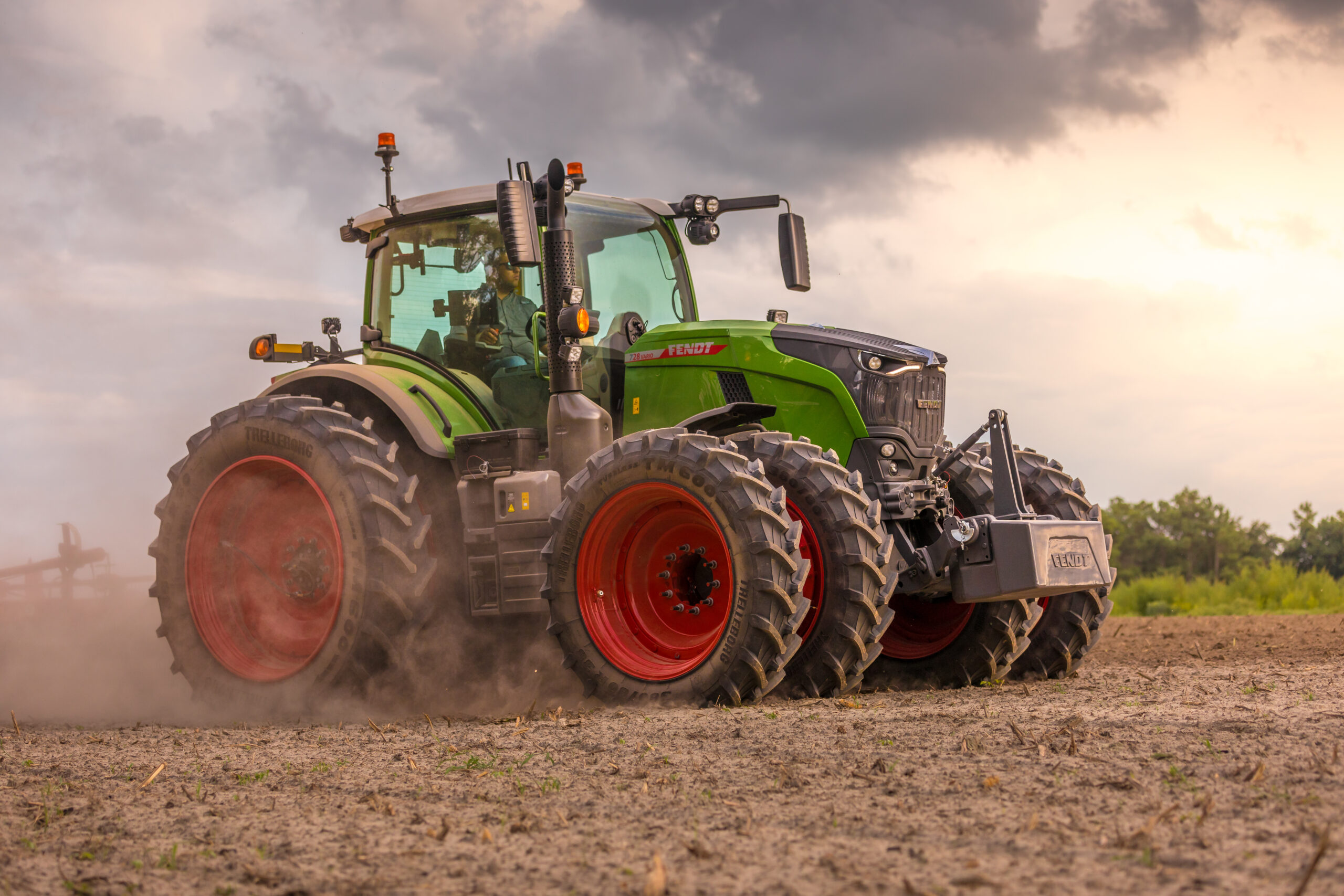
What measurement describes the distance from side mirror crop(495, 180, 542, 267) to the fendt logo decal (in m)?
1.03

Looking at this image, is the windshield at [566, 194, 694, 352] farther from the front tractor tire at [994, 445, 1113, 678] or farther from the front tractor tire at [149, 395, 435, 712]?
the front tractor tire at [994, 445, 1113, 678]

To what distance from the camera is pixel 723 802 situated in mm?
3582

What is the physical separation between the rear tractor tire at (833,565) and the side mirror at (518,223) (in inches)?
55.5

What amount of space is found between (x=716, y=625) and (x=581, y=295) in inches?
79.1

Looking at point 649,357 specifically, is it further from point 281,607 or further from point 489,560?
point 281,607

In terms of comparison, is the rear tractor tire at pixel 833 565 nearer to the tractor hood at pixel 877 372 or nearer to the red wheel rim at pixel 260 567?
the tractor hood at pixel 877 372

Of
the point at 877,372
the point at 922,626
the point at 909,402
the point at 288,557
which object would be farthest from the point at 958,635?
the point at 288,557

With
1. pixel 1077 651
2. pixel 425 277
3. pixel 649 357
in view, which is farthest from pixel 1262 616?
pixel 425 277

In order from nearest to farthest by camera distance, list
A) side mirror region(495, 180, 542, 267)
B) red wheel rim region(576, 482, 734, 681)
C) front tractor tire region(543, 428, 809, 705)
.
→ front tractor tire region(543, 428, 809, 705) < red wheel rim region(576, 482, 734, 681) < side mirror region(495, 180, 542, 267)

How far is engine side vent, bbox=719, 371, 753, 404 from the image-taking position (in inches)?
271

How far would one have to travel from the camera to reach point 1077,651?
7.23 meters

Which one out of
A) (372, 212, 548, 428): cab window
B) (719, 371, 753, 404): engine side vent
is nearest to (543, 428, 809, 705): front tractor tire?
(719, 371, 753, 404): engine side vent

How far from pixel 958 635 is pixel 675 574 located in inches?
74.6

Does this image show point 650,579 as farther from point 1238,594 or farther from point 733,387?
point 1238,594
